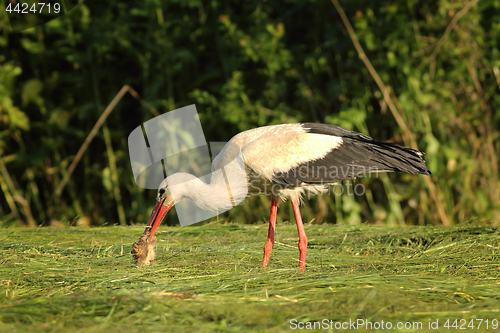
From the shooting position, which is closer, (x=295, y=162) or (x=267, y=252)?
(x=267, y=252)

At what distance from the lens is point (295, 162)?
3.31m

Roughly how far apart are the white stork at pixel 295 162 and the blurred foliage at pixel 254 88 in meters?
1.33

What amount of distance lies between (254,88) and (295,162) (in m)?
2.50

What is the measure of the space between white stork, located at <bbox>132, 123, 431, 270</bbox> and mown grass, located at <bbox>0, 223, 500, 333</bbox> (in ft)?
0.97

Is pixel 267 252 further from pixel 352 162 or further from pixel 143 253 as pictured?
pixel 352 162

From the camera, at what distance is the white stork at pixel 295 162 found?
3258 millimetres

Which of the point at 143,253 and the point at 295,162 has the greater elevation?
the point at 295,162

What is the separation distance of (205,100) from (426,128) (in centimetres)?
218

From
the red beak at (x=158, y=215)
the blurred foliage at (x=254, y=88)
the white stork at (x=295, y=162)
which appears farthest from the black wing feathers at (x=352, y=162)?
the blurred foliage at (x=254, y=88)

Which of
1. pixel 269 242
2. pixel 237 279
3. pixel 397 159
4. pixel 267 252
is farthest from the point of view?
pixel 397 159

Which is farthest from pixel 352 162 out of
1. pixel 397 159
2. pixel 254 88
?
pixel 254 88

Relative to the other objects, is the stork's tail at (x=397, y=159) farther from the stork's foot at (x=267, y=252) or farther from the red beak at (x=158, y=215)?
the red beak at (x=158, y=215)

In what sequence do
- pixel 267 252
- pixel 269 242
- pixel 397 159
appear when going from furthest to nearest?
pixel 397 159 → pixel 269 242 → pixel 267 252

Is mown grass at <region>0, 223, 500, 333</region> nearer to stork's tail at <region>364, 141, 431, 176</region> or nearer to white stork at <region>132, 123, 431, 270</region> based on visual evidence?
white stork at <region>132, 123, 431, 270</region>
